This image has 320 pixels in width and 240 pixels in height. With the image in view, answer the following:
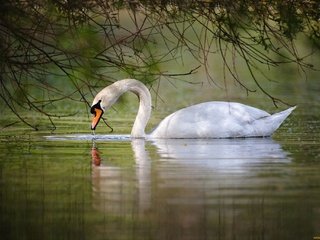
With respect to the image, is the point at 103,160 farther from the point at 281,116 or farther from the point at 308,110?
the point at 308,110

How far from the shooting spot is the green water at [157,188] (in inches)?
325

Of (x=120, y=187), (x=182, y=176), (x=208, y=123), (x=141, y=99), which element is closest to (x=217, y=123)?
(x=208, y=123)

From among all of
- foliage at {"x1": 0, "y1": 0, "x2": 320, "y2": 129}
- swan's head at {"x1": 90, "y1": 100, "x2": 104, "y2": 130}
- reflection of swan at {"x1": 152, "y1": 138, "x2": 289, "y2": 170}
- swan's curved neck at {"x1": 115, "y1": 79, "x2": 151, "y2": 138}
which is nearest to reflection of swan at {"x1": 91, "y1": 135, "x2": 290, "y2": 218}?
reflection of swan at {"x1": 152, "y1": 138, "x2": 289, "y2": 170}

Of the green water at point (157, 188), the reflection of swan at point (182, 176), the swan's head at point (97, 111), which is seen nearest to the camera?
the green water at point (157, 188)

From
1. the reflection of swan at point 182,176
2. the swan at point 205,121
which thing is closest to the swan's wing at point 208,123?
the swan at point 205,121

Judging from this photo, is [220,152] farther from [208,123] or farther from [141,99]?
[141,99]

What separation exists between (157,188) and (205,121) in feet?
17.7

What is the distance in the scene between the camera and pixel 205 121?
50.3ft

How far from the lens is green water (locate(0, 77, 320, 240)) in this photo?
826cm

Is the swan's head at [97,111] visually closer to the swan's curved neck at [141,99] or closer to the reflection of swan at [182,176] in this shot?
the swan's curved neck at [141,99]

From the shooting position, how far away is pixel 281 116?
Result: 51.8ft

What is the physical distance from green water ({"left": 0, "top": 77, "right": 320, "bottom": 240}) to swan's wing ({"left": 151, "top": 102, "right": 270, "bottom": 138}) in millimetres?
342

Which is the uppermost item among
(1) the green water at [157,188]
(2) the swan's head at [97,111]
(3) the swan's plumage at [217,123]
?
(2) the swan's head at [97,111]

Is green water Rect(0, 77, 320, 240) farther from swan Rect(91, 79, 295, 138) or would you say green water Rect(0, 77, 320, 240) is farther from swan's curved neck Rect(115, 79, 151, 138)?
swan's curved neck Rect(115, 79, 151, 138)
